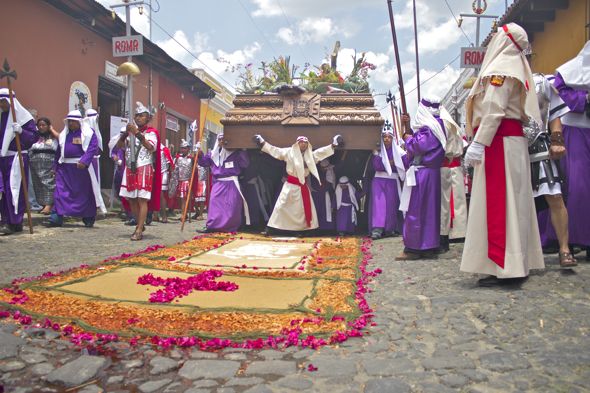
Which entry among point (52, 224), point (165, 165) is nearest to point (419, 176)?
point (52, 224)

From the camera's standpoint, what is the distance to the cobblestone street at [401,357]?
2.04m

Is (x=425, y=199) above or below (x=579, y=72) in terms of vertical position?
below

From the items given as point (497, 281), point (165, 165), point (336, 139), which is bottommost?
point (497, 281)

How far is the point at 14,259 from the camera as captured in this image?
4629 millimetres

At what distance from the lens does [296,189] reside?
761cm

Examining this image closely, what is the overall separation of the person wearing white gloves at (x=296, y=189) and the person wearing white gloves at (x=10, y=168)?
320 cm

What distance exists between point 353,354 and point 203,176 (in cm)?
995

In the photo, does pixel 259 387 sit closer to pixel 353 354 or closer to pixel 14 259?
pixel 353 354

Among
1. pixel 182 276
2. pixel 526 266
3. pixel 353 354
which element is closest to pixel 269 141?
pixel 182 276

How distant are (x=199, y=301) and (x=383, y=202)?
15.4ft

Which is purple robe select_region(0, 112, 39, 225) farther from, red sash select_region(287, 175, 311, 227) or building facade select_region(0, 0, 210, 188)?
red sash select_region(287, 175, 311, 227)

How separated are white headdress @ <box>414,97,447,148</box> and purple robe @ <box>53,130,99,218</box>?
196 inches

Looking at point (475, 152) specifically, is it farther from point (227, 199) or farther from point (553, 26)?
point (553, 26)

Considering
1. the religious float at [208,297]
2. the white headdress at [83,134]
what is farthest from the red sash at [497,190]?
the white headdress at [83,134]
